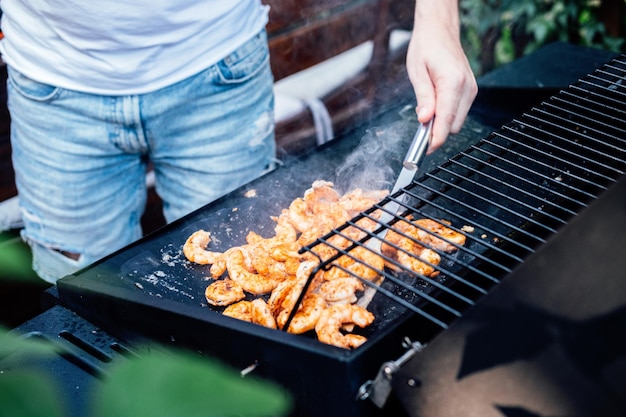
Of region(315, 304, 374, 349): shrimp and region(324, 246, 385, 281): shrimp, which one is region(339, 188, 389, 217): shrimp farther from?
region(315, 304, 374, 349): shrimp

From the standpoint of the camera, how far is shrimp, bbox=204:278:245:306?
1.89 meters

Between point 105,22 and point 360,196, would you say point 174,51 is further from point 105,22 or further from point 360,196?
point 360,196

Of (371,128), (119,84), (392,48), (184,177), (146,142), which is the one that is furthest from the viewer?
(392,48)

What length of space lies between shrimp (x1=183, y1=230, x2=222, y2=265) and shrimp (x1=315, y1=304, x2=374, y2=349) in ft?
1.64

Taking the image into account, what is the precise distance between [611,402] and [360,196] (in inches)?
48.7

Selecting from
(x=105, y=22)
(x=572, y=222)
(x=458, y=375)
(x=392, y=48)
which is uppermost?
(x=105, y=22)

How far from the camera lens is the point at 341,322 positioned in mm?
1740

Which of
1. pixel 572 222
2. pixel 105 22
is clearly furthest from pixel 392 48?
pixel 572 222

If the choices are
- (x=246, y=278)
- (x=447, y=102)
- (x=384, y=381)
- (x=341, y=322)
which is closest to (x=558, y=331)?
(x=384, y=381)

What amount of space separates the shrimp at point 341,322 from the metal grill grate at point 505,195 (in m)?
0.12

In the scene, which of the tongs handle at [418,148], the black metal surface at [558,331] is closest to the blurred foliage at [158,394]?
the black metal surface at [558,331]

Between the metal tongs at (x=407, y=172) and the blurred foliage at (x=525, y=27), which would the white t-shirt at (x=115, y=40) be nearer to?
the metal tongs at (x=407, y=172)

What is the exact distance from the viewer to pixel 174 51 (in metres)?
2.29

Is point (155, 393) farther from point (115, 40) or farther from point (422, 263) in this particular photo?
point (115, 40)
